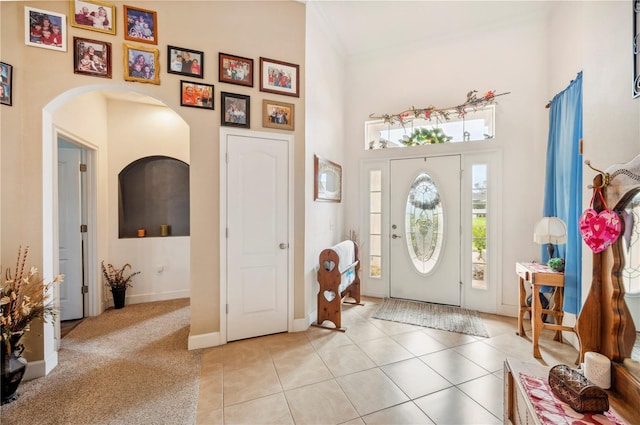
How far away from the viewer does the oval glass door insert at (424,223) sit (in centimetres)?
373

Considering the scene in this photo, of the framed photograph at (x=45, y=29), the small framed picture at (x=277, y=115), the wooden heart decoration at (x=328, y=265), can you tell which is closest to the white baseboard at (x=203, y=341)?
the wooden heart decoration at (x=328, y=265)

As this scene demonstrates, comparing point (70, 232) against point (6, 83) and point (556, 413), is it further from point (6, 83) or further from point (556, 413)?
point (556, 413)

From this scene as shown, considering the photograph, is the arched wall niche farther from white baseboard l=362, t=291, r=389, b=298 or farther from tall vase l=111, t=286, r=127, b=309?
white baseboard l=362, t=291, r=389, b=298

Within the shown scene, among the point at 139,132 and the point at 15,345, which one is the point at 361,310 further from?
the point at 139,132

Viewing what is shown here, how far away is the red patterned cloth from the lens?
3.35 ft

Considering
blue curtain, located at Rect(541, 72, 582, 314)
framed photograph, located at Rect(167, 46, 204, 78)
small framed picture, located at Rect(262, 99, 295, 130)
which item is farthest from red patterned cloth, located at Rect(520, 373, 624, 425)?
framed photograph, located at Rect(167, 46, 204, 78)

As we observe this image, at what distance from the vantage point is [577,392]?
108cm

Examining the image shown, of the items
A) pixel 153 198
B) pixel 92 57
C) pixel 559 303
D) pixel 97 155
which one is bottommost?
pixel 559 303

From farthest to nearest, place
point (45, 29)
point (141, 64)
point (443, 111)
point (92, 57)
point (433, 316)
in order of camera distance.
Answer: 1. point (443, 111)
2. point (433, 316)
3. point (141, 64)
4. point (92, 57)
5. point (45, 29)

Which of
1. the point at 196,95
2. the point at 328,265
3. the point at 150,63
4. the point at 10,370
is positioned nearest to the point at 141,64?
the point at 150,63

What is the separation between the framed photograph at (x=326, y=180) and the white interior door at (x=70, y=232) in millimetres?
2819

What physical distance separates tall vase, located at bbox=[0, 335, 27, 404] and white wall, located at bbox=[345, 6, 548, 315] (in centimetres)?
428

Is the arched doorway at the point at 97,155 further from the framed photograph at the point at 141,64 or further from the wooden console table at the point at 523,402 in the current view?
the wooden console table at the point at 523,402

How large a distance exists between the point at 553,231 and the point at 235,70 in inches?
132
